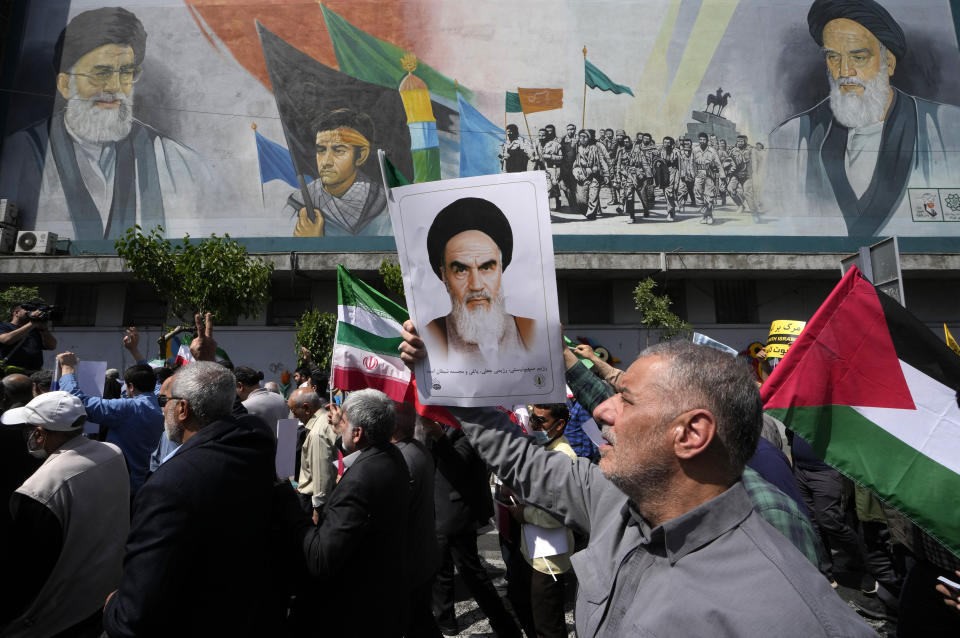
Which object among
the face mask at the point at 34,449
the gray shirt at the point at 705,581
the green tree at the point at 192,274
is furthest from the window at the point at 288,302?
the gray shirt at the point at 705,581

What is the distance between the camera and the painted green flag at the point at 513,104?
862 inches

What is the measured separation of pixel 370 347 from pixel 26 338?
14.3 ft

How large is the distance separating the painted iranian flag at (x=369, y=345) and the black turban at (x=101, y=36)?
930 inches

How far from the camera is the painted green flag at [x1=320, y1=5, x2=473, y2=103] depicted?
22047 millimetres

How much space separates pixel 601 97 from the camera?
2209 cm

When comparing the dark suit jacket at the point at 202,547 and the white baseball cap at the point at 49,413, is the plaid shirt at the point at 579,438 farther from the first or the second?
the white baseball cap at the point at 49,413

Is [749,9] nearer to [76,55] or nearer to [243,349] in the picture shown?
[243,349]

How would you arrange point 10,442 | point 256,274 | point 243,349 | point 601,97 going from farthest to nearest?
point 601,97, point 243,349, point 256,274, point 10,442

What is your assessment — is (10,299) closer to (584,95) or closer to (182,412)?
(182,412)

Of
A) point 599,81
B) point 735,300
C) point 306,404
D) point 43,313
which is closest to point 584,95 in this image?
point 599,81

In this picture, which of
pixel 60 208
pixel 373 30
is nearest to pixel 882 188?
pixel 373 30

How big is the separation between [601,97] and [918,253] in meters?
12.3

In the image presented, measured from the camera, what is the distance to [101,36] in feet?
72.5

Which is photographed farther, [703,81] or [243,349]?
[703,81]
